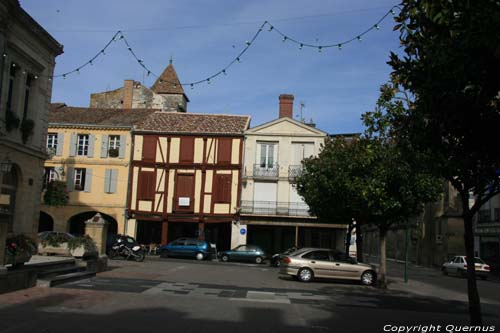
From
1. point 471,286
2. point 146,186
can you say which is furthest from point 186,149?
point 471,286

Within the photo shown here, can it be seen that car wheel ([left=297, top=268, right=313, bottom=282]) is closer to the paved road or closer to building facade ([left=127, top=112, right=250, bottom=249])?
the paved road

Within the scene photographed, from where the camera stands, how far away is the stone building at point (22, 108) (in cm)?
1825

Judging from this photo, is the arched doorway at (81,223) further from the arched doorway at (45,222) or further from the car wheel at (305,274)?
the car wheel at (305,274)

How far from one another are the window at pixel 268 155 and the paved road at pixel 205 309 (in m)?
22.9

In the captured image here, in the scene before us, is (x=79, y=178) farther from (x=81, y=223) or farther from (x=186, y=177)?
(x=186, y=177)

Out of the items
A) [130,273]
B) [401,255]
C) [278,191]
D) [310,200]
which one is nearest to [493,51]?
[130,273]

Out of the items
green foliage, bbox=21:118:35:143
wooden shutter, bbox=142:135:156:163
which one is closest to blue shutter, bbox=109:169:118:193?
wooden shutter, bbox=142:135:156:163

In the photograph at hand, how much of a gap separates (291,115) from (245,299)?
30179 millimetres

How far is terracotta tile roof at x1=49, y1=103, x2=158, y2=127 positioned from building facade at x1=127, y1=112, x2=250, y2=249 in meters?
1.84

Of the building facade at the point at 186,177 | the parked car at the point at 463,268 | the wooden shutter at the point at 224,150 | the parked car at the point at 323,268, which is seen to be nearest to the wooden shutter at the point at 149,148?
the building facade at the point at 186,177

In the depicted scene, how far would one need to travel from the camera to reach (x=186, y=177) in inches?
1582

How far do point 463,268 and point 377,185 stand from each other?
1731cm

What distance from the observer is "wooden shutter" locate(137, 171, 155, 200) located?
39969 mm

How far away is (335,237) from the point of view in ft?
133
